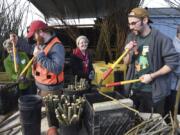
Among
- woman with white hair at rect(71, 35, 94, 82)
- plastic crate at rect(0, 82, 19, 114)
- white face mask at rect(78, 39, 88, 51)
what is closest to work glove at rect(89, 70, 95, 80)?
woman with white hair at rect(71, 35, 94, 82)

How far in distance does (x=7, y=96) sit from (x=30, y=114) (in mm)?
1584

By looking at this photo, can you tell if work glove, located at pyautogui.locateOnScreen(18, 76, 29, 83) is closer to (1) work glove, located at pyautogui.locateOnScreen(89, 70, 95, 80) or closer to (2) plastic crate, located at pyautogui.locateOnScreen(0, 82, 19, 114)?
(2) plastic crate, located at pyautogui.locateOnScreen(0, 82, 19, 114)

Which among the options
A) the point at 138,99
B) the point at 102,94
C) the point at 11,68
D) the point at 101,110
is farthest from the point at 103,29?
the point at 101,110

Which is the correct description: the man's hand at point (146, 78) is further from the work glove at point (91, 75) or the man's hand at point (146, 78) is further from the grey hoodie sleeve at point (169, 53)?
the work glove at point (91, 75)

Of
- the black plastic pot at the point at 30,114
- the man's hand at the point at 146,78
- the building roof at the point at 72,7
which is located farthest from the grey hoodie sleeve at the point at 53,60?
the building roof at the point at 72,7

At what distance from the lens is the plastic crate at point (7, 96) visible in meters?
3.47

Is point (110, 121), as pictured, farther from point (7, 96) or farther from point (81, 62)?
point (81, 62)

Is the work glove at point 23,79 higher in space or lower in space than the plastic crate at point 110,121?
higher

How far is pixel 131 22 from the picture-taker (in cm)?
259

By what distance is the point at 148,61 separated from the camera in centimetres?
266

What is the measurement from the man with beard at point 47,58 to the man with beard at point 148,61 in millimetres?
565

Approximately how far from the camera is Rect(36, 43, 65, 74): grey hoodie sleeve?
2.60 meters

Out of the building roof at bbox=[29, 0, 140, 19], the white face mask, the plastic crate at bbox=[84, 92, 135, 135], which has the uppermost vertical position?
the building roof at bbox=[29, 0, 140, 19]

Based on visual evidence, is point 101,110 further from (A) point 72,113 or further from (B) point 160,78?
(B) point 160,78
